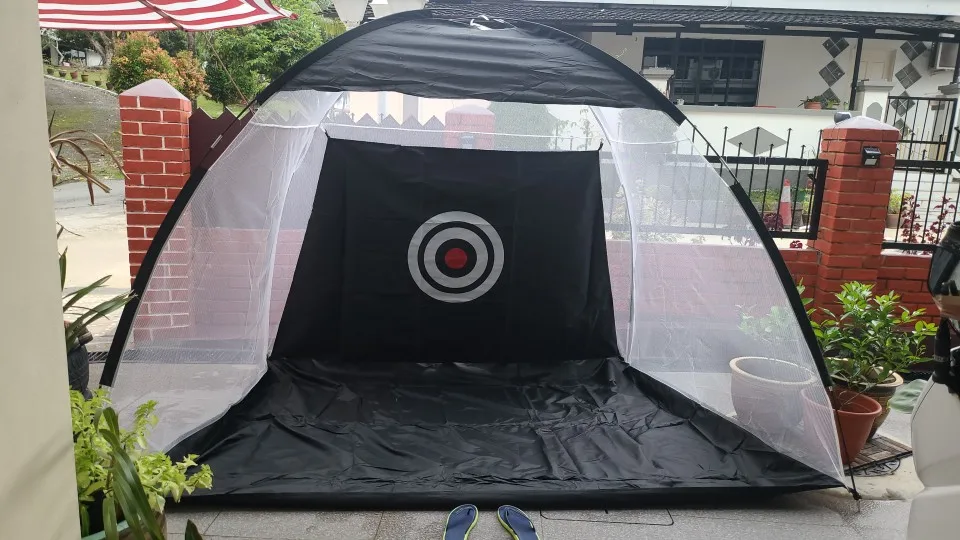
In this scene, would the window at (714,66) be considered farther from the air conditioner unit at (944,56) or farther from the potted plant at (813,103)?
the air conditioner unit at (944,56)

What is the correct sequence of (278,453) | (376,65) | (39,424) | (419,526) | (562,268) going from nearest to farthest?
(39,424), (419,526), (376,65), (278,453), (562,268)

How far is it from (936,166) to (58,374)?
417 centimetres

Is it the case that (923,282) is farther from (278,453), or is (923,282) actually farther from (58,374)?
(58,374)

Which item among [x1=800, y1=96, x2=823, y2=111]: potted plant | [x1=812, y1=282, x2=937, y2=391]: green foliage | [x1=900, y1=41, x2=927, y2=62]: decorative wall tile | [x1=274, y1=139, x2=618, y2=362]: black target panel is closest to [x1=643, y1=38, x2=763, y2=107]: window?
[x1=800, y1=96, x2=823, y2=111]: potted plant

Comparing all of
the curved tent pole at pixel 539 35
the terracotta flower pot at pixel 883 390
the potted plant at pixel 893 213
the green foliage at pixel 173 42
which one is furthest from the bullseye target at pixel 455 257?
the green foliage at pixel 173 42

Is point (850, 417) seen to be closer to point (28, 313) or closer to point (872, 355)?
point (872, 355)

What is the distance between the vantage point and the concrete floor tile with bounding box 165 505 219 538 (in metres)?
2.02

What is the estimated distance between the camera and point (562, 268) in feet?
11.0

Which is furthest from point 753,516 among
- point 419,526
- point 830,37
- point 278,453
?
point 830,37

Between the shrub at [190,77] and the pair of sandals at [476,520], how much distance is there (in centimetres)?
983

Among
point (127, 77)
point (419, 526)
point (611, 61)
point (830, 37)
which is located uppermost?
point (830, 37)

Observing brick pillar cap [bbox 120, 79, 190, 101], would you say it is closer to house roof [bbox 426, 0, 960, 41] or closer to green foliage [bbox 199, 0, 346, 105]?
house roof [bbox 426, 0, 960, 41]

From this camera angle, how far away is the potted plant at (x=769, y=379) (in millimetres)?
2318

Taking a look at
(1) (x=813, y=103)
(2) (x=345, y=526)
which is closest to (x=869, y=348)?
(2) (x=345, y=526)
